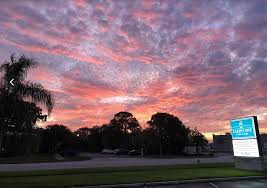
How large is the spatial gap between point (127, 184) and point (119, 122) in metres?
111

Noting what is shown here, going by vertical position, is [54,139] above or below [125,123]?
below

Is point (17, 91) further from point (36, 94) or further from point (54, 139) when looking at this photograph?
point (54, 139)

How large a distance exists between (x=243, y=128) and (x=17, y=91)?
686 inches

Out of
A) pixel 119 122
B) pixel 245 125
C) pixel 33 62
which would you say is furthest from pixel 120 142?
pixel 33 62

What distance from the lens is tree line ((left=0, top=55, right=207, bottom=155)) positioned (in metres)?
17.6

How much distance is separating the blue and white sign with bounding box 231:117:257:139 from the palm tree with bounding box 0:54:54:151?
50.0ft

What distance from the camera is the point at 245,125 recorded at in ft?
87.7

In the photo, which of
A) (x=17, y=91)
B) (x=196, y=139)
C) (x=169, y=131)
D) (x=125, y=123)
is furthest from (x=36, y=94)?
(x=125, y=123)

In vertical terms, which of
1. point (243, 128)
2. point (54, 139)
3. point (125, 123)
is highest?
point (125, 123)

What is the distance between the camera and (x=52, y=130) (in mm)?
71750

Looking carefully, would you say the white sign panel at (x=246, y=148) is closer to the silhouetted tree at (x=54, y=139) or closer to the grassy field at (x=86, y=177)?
the grassy field at (x=86, y=177)

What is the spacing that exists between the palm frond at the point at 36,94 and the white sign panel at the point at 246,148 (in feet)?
50.4

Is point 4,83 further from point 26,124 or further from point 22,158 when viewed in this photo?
point 22,158

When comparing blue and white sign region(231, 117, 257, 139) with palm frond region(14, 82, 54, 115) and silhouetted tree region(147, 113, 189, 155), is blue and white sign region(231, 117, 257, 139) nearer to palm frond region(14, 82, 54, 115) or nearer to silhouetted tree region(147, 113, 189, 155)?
palm frond region(14, 82, 54, 115)
